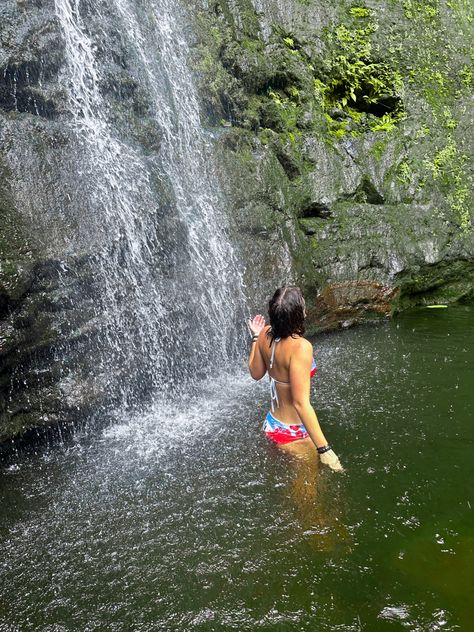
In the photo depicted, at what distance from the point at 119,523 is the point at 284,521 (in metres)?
1.13

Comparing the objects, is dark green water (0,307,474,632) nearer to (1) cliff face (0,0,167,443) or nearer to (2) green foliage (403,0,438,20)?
(1) cliff face (0,0,167,443)

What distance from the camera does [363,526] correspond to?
10.6ft

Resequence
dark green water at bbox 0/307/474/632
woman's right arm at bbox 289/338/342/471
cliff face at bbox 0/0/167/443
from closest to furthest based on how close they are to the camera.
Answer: dark green water at bbox 0/307/474/632 → woman's right arm at bbox 289/338/342/471 → cliff face at bbox 0/0/167/443

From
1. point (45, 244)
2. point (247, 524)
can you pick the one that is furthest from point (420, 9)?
A: point (247, 524)

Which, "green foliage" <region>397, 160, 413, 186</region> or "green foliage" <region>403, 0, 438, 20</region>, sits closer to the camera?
"green foliage" <region>397, 160, 413, 186</region>

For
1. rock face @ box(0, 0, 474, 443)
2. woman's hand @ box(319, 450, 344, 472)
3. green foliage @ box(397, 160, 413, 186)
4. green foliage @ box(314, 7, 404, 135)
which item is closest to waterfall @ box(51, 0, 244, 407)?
rock face @ box(0, 0, 474, 443)

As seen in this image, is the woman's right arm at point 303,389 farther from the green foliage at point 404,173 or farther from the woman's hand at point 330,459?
the green foliage at point 404,173

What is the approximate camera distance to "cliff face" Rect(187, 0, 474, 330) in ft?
26.3

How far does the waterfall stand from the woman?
7.76ft

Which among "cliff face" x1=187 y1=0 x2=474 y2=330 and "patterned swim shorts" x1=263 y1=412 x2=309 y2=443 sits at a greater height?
"cliff face" x1=187 y1=0 x2=474 y2=330

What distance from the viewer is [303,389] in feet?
11.8

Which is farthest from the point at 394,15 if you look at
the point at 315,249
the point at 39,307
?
the point at 39,307

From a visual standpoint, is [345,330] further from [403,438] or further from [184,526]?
[184,526]

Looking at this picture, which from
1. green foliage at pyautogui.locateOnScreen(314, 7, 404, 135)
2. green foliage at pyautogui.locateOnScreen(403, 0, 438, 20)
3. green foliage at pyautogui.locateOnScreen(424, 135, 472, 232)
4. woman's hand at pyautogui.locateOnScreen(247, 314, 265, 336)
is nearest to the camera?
woman's hand at pyautogui.locateOnScreen(247, 314, 265, 336)
